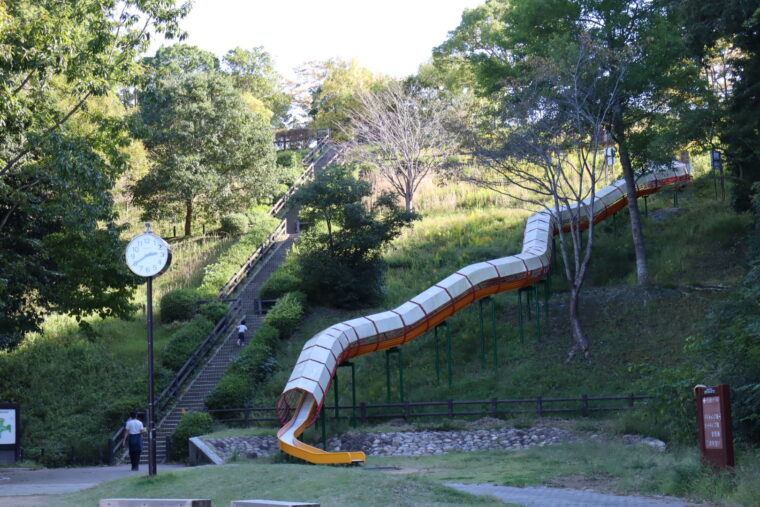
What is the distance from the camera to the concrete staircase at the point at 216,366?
27188mm

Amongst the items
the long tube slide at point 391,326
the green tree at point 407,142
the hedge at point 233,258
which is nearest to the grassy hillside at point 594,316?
the long tube slide at point 391,326

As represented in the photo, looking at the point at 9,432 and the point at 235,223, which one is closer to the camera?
the point at 9,432

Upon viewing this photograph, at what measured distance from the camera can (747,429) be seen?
16.1m

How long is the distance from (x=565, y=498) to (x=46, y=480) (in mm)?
12899

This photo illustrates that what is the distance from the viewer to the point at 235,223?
46.4 metres

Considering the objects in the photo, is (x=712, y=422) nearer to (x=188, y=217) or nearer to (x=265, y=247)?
(x=265, y=247)

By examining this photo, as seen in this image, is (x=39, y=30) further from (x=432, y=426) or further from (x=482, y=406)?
(x=482, y=406)

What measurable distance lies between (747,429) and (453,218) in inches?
1206

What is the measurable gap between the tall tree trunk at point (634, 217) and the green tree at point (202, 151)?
75.7 feet

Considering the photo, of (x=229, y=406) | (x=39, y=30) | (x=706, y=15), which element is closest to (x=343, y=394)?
(x=229, y=406)

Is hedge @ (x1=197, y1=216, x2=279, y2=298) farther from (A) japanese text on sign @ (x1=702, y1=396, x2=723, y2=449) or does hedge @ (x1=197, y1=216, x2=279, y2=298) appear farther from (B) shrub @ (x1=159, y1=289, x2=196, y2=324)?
(A) japanese text on sign @ (x1=702, y1=396, x2=723, y2=449)

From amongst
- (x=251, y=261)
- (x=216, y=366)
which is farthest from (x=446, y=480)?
(x=251, y=261)

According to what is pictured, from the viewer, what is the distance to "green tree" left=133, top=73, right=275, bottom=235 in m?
46.2

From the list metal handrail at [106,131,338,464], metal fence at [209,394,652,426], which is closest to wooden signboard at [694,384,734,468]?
metal fence at [209,394,652,426]
